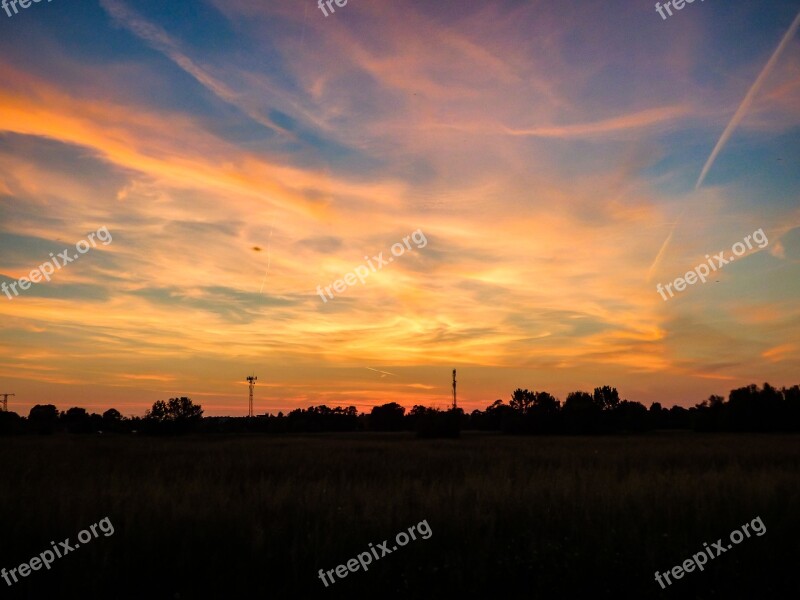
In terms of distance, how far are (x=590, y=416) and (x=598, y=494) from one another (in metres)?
73.0

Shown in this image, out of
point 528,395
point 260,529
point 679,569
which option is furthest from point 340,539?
point 528,395

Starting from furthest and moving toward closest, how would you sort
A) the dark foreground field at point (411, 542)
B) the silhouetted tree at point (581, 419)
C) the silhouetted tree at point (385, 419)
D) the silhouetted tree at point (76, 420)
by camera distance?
the silhouetted tree at point (385, 419) → the silhouetted tree at point (76, 420) → the silhouetted tree at point (581, 419) → the dark foreground field at point (411, 542)

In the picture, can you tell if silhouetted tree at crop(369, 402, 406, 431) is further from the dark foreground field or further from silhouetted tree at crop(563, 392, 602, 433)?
the dark foreground field

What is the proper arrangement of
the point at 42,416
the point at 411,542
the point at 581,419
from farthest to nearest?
the point at 42,416
the point at 581,419
the point at 411,542

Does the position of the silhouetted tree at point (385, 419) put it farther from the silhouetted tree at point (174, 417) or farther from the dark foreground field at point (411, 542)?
the dark foreground field at point (411, 542)

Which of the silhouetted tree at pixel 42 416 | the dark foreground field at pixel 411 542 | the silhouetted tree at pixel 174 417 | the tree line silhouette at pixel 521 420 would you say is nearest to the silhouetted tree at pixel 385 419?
the tree line silhouette at pixel 521 420

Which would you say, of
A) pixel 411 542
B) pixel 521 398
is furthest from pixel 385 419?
pixel 411 542

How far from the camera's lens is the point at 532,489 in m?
12.2

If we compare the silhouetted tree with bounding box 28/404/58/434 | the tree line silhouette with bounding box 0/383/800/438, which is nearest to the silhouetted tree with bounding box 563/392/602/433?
the tree line silhouette with bounding box 0/383/800/438

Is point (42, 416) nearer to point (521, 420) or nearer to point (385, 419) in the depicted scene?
point (385, 419)

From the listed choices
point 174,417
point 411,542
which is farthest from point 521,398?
point 411,542

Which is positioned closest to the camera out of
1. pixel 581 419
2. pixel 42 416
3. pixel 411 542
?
pixel 411 542

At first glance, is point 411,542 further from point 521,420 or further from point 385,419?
point 385,419

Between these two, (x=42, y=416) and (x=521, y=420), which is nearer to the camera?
(x=521, y=420)
